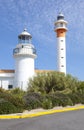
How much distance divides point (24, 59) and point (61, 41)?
970 cm

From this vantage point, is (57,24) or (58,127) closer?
(58,127)

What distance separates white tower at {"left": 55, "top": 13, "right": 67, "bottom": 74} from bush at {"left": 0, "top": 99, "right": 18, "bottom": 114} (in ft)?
93.1

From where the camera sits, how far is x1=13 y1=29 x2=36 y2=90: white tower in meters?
38.6

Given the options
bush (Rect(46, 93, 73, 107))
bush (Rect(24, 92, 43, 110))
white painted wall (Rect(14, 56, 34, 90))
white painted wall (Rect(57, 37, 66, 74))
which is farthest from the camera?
white painted wall (Rect(57, 37, 66, 74))

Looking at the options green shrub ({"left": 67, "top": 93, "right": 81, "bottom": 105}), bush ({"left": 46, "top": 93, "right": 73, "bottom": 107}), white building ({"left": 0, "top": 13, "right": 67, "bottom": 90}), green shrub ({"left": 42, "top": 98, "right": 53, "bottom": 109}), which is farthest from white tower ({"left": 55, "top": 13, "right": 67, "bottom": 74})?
green shrub ({"left": 42, "top": 98, "right": 53, "bottom": 109})

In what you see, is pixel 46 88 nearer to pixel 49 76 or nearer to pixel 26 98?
pixel 49 76

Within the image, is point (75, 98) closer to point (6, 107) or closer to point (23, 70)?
point (6, 107)

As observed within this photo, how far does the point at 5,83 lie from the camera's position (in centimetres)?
3953

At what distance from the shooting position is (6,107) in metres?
16.2

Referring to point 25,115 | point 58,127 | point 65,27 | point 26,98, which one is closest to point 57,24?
point 65,27

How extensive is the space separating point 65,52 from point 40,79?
11474 millimetres

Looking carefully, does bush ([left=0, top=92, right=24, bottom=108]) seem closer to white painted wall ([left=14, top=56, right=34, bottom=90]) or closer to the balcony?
white painted wall ([left=14, top=56, right=34, bottom=90])

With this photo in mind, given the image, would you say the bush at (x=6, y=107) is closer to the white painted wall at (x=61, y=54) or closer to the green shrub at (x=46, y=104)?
the green shrub at (x=46, y=104)

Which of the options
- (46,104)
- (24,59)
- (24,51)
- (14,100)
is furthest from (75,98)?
(24,51)
